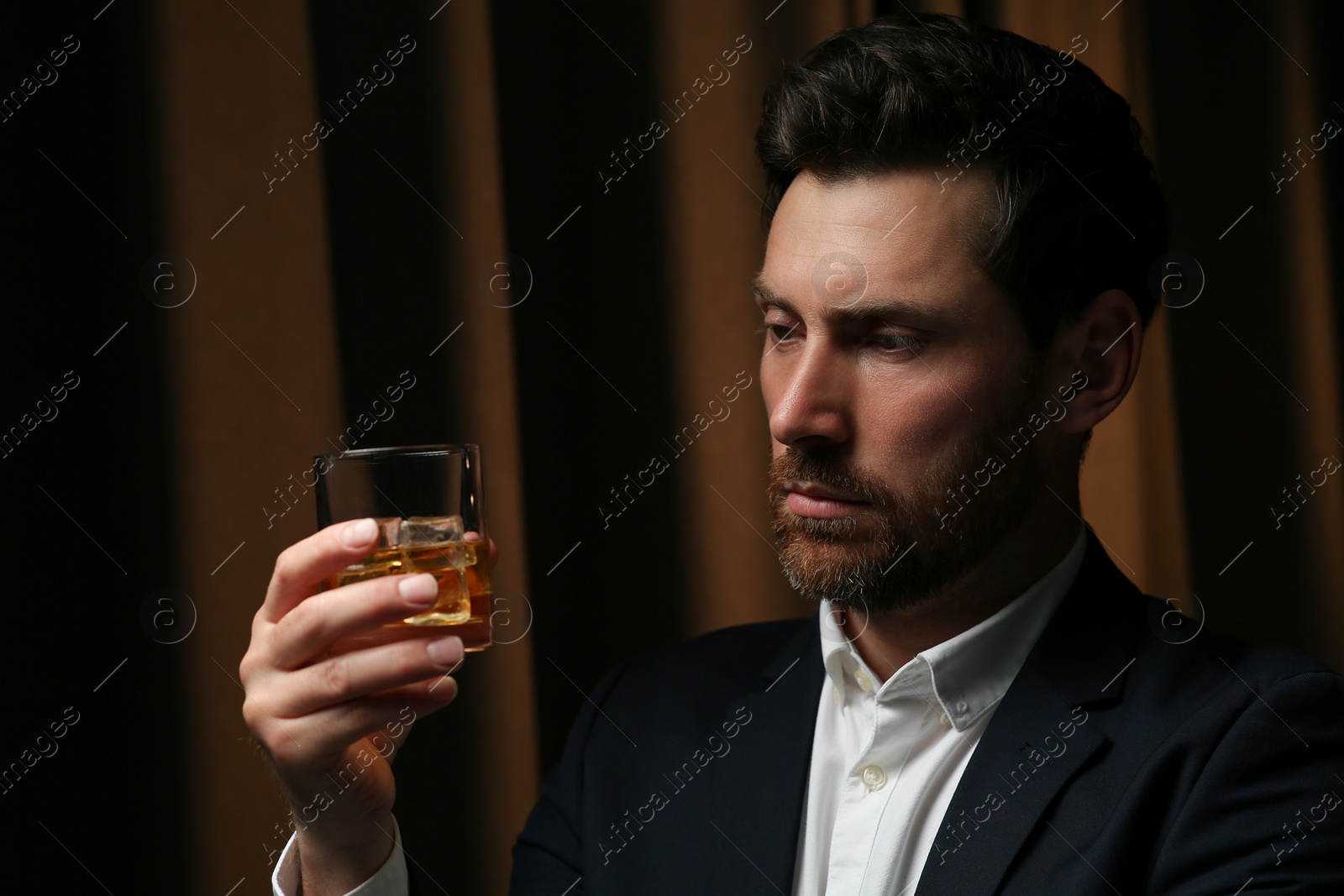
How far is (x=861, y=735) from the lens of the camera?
4.14 feet

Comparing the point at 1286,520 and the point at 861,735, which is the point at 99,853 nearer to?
the point at 861,735

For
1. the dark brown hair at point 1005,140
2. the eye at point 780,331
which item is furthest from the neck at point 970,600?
the eye at point 780,331

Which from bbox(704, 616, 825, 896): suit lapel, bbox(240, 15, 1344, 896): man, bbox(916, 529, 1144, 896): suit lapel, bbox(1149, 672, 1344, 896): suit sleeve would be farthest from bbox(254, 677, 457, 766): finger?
bbox(1149, 672, 1344, 896): suit sleeve

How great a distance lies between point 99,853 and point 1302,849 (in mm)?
1418

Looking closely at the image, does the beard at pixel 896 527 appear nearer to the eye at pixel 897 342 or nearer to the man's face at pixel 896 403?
the man's face at pixel 896 403

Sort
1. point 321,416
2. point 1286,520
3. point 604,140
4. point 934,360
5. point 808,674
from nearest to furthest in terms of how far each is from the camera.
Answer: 1. point 934,360
2. point 808,674
3. point 321,416
4. point 604,140
5. point 1286,520

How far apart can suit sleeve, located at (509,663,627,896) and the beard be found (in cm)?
42

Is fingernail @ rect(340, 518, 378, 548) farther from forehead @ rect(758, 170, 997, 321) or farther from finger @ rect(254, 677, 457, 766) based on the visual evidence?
forehead @ rect(758, 170, 997, 321)

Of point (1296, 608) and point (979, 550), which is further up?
point (979, 550)

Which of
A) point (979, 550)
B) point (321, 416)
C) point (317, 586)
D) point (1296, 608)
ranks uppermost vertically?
Result: point (321, 416)

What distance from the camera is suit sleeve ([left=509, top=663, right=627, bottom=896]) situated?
1.34m

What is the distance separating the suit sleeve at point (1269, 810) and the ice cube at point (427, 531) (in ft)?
2.43

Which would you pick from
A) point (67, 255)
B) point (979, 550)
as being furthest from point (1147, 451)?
point (67, 255)

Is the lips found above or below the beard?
above
